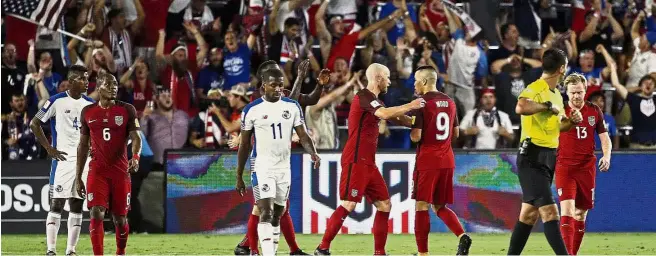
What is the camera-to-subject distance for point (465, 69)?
21.0 m

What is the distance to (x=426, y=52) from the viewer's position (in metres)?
20.9

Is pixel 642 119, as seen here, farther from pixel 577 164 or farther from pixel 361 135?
pixel 361 135

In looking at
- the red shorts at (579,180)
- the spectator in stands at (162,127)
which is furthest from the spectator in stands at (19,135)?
the red shorts at (579,180)

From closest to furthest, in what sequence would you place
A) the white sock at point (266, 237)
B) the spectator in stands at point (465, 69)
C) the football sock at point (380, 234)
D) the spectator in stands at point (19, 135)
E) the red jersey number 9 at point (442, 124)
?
the white sock at point (266, 237) < the red jersey number 9 at point (442, 124) < the football sock at point (380, 234) < the spectator in stands at point (19, 135) < the spectator in stands at point (465, 69)

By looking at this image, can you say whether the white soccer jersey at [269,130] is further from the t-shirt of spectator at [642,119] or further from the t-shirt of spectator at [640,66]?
the t-shirt of spectator at [640,66]

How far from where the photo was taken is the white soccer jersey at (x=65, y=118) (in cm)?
1476

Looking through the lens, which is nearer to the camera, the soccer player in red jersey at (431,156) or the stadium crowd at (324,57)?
the soccer player in red jersey at (431,156)

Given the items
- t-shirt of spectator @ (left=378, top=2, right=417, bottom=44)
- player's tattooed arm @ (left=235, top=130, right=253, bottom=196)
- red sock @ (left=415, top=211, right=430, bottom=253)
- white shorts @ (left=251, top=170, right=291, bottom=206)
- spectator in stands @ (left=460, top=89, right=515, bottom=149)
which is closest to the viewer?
white shorts @ (left=251, top=170, right=291, bottom=206)

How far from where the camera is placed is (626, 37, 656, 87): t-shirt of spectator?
69.8ft

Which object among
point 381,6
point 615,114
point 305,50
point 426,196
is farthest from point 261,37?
point 426,196

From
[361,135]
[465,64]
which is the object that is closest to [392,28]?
[465,64]

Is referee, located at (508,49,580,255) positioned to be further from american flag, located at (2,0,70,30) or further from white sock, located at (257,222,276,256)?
american flag, located at (2,0,70,30)

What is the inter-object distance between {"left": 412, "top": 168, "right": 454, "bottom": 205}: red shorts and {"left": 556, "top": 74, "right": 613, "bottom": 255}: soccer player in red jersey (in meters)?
1.21

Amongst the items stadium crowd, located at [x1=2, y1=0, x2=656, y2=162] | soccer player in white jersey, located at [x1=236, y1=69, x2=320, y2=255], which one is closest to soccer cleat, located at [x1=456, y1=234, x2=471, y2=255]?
soccer player in white jersey, located at [x1=236, y1=69, x2=320, y2=255]
